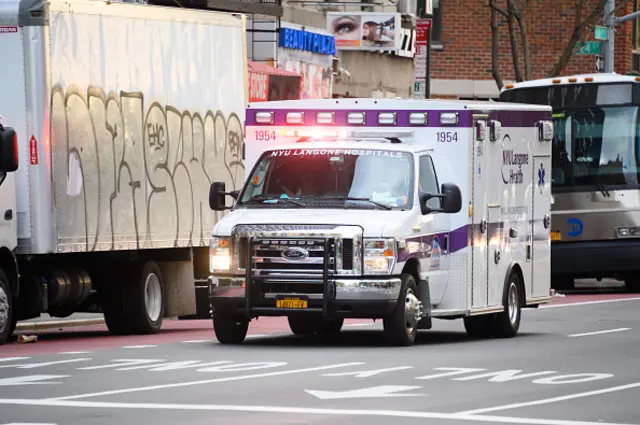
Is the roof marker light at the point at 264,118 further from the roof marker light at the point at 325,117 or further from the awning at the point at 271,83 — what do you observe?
the awning at the point at 271,83

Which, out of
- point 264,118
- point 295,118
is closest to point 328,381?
point 295,118

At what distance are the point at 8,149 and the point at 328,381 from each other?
5.45 meters

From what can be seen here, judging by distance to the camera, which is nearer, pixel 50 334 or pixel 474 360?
pixel 474 360

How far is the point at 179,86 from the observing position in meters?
22.4

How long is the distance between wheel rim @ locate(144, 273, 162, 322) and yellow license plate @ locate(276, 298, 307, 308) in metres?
4.47

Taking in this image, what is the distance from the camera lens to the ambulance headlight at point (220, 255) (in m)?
18.2

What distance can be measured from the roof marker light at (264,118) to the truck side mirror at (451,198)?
2.32m

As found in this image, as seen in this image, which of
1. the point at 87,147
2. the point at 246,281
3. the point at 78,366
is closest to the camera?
the point at 78,366

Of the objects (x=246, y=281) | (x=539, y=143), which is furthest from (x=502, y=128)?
(x=246, y=281)

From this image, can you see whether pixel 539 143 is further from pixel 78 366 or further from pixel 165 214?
pixel 78 366

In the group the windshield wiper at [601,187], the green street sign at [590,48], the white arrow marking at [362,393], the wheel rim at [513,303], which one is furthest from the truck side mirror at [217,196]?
the green street sign at [590,48]

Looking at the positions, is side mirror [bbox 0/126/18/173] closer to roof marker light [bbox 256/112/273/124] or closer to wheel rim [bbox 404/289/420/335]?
roof marker light [bbox 256/112/273/124]

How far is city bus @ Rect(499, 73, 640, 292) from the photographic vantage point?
99.6 feet

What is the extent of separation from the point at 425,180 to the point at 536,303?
3.56m
